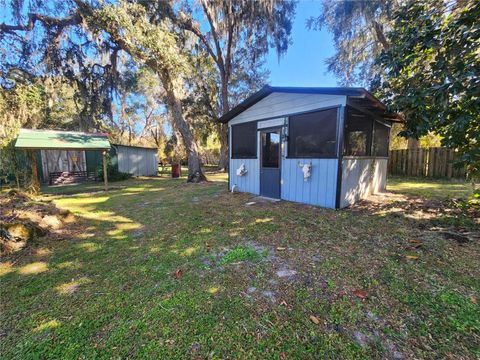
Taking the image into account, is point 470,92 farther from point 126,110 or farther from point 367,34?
point 126,110

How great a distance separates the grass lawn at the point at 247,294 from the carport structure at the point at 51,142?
582 cm

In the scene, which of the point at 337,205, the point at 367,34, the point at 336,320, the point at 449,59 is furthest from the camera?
the point at 367,34

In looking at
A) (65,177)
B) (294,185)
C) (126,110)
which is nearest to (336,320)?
(294,185)

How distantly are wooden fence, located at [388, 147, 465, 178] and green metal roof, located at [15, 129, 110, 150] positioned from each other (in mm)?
13189

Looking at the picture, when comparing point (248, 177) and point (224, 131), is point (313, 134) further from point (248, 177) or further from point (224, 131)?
point (224, 131)

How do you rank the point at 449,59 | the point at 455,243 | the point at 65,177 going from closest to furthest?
1. the point at 455,243
2. the point at 449,59
3. the point at 65,177

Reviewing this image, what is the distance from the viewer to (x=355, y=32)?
30.8ft

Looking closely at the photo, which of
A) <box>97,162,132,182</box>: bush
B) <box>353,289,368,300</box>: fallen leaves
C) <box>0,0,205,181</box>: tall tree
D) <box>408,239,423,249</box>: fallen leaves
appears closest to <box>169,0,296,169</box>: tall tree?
<box>0,0,205,181</box>: tall tree

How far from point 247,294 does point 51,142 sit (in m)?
9.34

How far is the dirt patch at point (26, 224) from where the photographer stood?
302 cm

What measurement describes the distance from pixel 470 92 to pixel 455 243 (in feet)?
6.81

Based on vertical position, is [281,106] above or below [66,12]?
below

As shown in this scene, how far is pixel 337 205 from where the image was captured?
4.67 metres

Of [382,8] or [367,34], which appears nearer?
[382,8]
